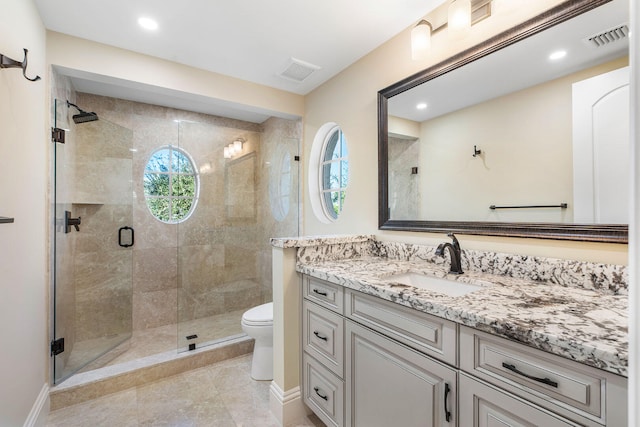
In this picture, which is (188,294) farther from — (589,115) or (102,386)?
(589,115)

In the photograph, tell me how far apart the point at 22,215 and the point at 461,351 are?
210 centimetres

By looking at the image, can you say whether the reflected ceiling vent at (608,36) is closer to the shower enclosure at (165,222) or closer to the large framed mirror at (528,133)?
the large framed mirror at (528,133)

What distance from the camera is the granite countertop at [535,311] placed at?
0.71m

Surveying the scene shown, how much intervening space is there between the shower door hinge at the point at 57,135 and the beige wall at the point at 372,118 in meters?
1.88

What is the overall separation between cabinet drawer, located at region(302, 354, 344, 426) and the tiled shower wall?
1.47 m

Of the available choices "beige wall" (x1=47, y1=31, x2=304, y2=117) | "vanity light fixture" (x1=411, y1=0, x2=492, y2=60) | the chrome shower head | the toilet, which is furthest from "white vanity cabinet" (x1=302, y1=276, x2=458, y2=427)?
the chrome shower head

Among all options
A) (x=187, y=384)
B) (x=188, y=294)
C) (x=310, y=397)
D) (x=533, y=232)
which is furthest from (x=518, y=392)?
(x=188, y=294)

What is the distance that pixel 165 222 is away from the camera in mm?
3125

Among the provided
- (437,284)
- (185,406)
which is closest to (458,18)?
(437,284)

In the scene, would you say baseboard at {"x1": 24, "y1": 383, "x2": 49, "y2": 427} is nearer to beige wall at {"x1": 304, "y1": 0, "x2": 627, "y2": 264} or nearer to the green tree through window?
beige wall at {"x1": 304, "y1": 0, "x2": 627, "y2": 264}

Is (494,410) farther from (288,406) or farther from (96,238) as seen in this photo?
(96,238)

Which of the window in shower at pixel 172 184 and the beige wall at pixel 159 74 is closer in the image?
the beige wall at pixel 159 74

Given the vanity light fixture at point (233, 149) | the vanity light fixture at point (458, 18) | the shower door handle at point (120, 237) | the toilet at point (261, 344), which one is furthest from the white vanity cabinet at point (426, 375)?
the shower door handle at point (120, 237)

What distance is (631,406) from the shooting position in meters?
0.44
